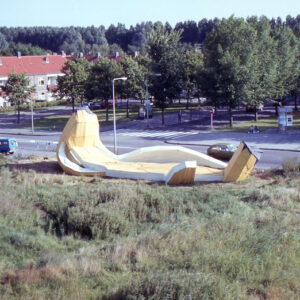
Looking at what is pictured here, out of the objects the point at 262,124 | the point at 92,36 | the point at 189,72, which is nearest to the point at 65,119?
the point at 189,72

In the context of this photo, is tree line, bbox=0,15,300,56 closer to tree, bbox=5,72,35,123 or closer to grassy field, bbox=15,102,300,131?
grassy field, bbox=15,102,300,131

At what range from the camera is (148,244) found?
10086mm

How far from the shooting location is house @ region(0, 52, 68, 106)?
76.4 m

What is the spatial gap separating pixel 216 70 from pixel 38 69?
45.4 metres

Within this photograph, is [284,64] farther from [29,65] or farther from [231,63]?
[29,65]

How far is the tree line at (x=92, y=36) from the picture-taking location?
14625 centimetres

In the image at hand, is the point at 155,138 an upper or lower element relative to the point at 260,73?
lower

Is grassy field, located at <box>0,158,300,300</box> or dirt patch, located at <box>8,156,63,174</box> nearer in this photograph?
grassy field, located at <box>0,158,300,300</box>

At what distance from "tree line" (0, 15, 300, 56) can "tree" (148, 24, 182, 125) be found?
289 ft

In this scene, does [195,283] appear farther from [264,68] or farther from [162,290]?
[264,68]

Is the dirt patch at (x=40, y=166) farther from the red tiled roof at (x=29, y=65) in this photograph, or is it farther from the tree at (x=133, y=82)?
the red tiled roof at (x=29, y=65)

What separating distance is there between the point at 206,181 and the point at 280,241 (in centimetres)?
1183

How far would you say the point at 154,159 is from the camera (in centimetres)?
2475

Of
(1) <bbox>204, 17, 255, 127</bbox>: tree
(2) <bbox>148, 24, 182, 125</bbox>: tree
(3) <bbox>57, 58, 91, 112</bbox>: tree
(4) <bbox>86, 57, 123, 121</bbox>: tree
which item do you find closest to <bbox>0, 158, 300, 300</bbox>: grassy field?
A: (1) <bbox>204, 17, 255, 127</bbox>: tree
